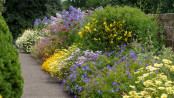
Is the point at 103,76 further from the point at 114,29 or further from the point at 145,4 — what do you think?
the point at 145,4

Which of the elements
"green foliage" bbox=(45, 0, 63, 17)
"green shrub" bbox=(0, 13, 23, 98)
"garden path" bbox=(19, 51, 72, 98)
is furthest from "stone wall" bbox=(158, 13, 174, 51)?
"green foliage" bbox=(45, 0, 63, 17)

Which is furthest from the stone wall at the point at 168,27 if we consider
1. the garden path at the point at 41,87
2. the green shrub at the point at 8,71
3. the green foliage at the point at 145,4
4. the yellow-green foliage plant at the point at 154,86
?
the green shrub at the point at 8,71

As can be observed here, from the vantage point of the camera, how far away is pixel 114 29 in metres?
6.43

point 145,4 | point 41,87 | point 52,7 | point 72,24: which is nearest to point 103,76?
point 41,87

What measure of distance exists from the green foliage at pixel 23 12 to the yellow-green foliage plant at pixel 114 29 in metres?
16.5

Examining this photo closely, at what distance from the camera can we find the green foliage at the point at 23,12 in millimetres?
22172

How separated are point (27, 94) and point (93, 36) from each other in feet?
8.56

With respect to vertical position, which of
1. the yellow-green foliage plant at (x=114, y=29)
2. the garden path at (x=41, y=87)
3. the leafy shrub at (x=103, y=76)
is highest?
the yellow-green foliage plant at (x=114, y=29)

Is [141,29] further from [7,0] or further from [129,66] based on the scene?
[7,0]

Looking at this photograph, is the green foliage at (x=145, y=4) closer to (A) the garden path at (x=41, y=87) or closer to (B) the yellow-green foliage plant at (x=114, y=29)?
(B) the yellow-green foliage plant at (x=114, y=29)

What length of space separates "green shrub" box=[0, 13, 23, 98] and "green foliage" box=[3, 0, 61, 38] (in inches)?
752

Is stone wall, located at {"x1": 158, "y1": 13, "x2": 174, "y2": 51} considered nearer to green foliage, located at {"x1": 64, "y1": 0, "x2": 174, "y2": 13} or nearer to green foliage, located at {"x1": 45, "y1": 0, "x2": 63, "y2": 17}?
green foliage, located at {"x1": 64, "y1": 0, "x2": 174, "y2": 13}

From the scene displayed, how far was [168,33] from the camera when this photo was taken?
23.7 feet

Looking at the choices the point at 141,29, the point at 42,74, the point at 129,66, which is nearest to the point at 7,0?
the point at 42,74
